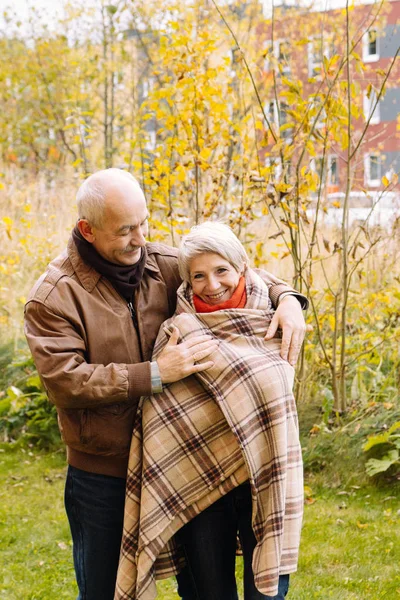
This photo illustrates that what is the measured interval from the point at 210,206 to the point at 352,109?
1405 millimetres

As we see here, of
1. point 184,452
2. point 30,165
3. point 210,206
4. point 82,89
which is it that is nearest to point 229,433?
point 184,452

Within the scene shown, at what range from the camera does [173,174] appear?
5031 millimetres

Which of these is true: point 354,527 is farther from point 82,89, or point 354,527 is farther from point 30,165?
point 30,165

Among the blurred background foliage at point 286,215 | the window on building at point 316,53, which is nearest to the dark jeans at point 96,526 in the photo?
the blurred background foliage at point 286,215

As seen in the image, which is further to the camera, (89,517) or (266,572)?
(89,517)

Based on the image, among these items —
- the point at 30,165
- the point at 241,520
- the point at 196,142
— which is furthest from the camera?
the point at 30,165

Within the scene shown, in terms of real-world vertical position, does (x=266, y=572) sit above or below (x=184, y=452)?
below

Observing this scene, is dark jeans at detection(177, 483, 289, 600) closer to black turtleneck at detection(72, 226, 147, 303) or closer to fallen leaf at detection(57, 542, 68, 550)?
black turtleneck at detection(72, 226, 147, 303)

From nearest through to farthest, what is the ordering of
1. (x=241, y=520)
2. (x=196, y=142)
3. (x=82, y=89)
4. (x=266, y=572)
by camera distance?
(x=266, y=572) < (x=241, y=520) < (x=196, y=142) < (x=82, y=89)

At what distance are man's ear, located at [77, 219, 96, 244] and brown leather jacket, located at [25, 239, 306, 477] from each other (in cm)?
7

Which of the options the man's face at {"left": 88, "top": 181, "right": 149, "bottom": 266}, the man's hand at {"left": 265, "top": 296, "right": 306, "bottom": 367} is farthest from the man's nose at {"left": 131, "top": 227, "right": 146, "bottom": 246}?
Answer: the man's hand at {"left": 265, "top": 296, "right": 306, "bottom": 367}

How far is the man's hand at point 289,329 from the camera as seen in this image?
234 centimetres

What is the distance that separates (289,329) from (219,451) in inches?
17.2

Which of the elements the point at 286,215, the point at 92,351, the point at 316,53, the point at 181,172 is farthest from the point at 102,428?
the point at 316,53
